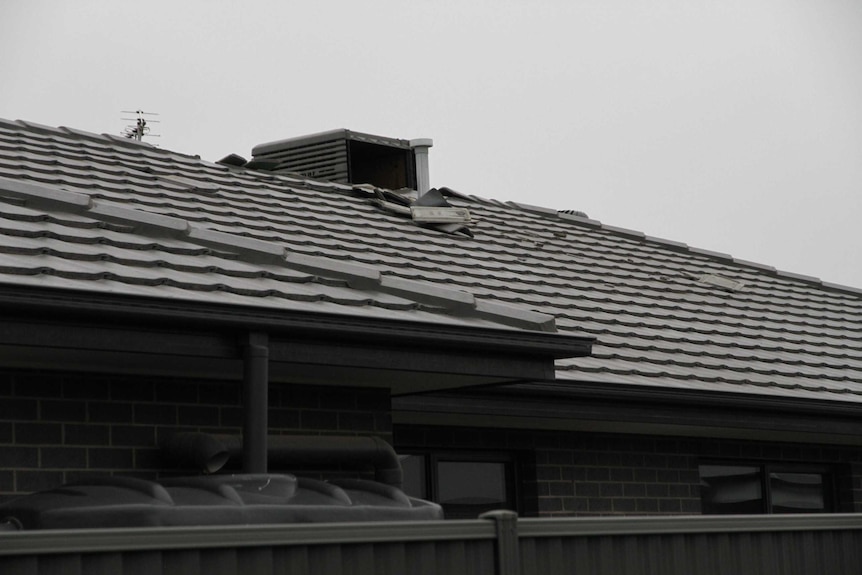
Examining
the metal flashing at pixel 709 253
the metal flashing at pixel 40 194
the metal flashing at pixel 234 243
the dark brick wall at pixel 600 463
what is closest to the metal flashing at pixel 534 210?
the metal flashing at pixel 709 253

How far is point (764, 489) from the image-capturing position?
12883mm

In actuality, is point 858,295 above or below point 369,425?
above

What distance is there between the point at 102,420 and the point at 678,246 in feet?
37.7

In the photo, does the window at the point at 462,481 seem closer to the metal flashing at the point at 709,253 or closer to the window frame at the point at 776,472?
the window frame at the point at 776,472

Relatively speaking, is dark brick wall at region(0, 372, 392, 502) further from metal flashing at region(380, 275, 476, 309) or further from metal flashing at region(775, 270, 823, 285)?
metal flashing at region(775, 270, 823, 285)

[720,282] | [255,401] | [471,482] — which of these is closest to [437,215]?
[471,482]

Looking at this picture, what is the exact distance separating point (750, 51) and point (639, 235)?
22203 mm

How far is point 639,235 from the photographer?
57.7 ft

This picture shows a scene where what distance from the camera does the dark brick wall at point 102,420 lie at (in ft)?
23.7

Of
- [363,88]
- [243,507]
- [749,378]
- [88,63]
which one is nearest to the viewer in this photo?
[243,507]

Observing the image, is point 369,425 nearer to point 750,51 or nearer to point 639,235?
point 639,235

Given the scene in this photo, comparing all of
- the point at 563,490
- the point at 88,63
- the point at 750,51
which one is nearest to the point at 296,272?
the point at 563,490

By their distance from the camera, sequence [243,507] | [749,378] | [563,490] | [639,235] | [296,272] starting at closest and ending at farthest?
1. [243,507]
2. [296,272]
3. [563,490]
4. [749,378]
5. [639,235]

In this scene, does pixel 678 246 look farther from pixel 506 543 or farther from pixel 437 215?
pixel 506 543
